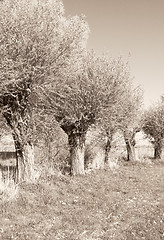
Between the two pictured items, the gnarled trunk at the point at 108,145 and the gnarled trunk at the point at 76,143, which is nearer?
the gnarled trunk at the point at 76,143

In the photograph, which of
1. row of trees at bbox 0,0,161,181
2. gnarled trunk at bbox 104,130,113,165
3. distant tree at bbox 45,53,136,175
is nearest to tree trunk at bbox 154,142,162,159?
gnarled trunk at bbox 104,130,113,165

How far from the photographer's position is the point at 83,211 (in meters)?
13.5

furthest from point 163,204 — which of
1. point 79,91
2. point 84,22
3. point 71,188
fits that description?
point 84,22

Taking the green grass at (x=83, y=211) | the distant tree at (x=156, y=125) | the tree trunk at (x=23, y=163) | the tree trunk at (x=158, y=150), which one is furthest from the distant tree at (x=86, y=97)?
the tree trunk at (x=158, y=150)

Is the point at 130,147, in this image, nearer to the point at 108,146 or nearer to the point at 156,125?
the point at 156,125

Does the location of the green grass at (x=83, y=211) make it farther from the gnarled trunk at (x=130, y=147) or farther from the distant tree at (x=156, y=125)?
the distant tree at (x=156, y=125)

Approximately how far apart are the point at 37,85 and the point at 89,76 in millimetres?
5670

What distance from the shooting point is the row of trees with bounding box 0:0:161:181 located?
1589 cm

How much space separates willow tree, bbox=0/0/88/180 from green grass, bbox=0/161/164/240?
3.13 m

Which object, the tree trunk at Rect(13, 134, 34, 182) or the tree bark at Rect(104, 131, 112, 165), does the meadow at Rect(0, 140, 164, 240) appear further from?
the tree bark at Rect(104, 131, 112, 165)

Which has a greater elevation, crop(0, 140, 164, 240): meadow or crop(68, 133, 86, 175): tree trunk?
crop(68, 133, 86, 175): tree trunk

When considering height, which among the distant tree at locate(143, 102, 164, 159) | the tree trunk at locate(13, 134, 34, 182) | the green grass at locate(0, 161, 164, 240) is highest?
the distant tree at locate(143, 102, 164, 159)

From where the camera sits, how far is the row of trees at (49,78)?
1589 cm

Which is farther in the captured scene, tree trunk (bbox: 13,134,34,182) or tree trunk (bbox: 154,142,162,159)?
tree trunk (bbox: 154,142,162,159)
